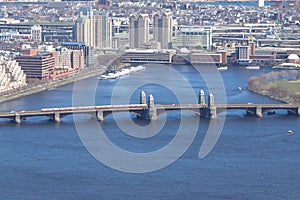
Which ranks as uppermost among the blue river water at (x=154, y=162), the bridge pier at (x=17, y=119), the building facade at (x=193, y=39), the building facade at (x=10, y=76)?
the building facade at (x=193, y=39)

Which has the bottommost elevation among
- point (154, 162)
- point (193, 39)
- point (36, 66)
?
point (154, 162)

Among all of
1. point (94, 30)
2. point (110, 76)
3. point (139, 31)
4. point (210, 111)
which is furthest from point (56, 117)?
point (139, 31)

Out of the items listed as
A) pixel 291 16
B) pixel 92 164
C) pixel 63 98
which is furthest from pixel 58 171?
pixel 291 16

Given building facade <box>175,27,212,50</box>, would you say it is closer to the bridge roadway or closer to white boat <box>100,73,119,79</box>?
white boat <box>100,73,119,79</box>

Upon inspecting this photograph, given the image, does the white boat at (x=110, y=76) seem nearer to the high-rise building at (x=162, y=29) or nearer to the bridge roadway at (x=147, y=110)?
the bridge roadway at (x=147, y=110)

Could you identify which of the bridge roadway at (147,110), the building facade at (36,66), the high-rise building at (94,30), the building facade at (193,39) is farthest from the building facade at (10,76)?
the building facade at (193,39)

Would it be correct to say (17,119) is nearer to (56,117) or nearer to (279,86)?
(56,117)
